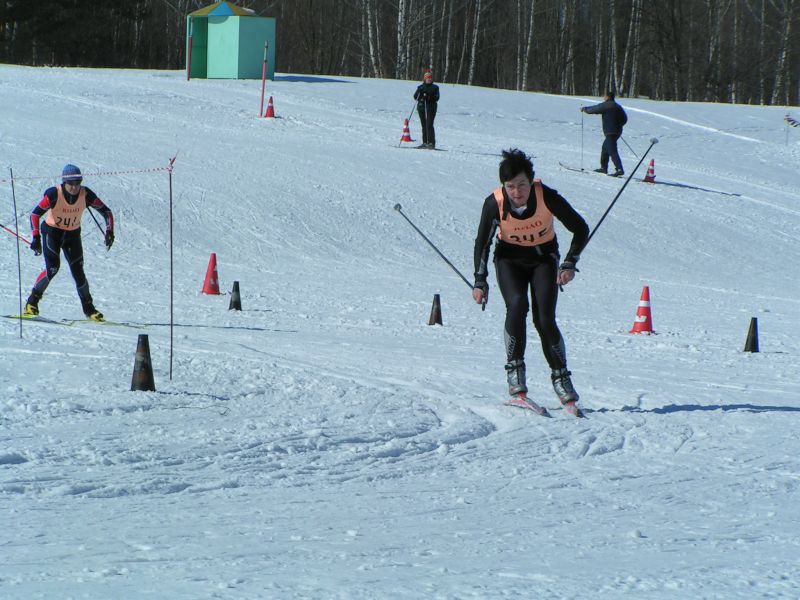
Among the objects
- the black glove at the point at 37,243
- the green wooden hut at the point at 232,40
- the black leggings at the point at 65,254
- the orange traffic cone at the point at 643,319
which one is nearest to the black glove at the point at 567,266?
the orange traffic cone at the point at 643,319

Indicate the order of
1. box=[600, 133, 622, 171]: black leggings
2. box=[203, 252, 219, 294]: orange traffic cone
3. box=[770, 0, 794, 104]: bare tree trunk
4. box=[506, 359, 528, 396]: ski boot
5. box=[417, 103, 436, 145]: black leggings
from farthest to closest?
box=[770, 0, 794, 104]: bare tree trunk < box=[417, 103, 436, 145]: black leggings < box=[600, 133, 622, 171]: black leggings < box=[203, 252, 219, 294]: orange traffic cone < box=[506, 359, 528, 396]: ski boot

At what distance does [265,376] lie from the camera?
25.7 ft

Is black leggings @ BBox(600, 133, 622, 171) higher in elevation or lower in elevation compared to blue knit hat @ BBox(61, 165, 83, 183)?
higher

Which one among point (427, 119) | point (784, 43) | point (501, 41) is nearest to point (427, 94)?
point (427, 119)

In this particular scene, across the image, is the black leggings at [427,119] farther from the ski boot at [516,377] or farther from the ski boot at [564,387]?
the ski boot at [564,387]

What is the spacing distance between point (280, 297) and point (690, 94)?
46090 millimetres

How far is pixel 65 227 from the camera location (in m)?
10.4

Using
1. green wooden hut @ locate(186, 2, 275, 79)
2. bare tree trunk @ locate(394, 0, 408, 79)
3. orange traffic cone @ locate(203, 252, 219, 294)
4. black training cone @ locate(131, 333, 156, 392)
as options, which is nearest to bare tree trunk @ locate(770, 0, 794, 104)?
bare tree trunk @ locate(394, 0, 408, 79)

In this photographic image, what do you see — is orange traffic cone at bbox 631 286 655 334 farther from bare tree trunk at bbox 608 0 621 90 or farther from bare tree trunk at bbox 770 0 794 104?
bare tree trunk at bbox 608 0 621 90

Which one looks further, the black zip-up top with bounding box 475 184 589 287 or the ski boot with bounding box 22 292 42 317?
the ski boot with bounding box 22 292 42 317

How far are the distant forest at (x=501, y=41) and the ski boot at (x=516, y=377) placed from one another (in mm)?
40813

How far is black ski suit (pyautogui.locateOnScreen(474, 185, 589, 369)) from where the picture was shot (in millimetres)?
6871

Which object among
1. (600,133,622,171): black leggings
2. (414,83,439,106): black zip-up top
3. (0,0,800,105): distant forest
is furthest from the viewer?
(0,0,800,105): distant forest

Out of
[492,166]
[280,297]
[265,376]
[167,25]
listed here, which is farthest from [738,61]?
[265,376]
